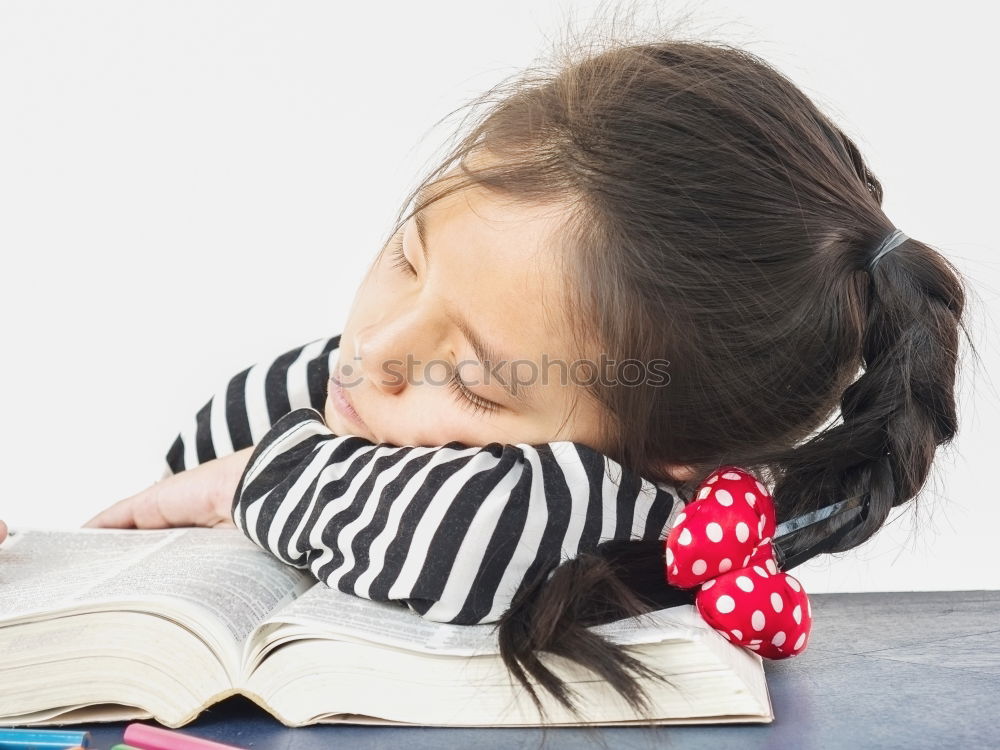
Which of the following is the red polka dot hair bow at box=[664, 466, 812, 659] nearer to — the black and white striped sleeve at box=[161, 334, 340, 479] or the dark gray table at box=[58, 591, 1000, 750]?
the dark gray table at box=[58, 591, 1000, 750]

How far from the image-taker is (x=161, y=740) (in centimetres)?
63

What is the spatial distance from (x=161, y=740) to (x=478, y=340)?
1.17 ft

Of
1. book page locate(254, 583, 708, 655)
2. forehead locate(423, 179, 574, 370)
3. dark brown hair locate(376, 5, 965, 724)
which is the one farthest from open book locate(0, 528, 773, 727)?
forehead locate(423, 179, 574, 370)

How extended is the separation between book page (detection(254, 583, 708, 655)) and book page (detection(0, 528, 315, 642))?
5 centimetres

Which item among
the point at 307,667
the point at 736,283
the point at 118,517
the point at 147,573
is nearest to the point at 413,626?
the point at 307,667

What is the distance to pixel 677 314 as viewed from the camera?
32.1 inches

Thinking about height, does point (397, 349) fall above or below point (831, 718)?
above

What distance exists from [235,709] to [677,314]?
42 centimetres

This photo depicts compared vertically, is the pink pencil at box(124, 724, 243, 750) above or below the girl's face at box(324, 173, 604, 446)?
below

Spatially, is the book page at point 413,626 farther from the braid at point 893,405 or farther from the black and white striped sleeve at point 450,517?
the braid at point 893,405

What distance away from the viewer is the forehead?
2.66ft

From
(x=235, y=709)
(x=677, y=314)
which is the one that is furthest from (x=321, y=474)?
(x=677, y=314)

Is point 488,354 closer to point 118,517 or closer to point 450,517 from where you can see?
point 450,517

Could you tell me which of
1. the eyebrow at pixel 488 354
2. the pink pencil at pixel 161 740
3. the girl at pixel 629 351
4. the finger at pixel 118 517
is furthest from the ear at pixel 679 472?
the finger at pixel 118 517
